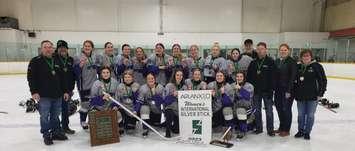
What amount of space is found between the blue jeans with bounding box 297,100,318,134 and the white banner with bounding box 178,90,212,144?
1.28m

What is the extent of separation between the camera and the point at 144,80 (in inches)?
185

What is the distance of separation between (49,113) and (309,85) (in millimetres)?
3438

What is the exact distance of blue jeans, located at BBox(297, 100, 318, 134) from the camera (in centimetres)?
364

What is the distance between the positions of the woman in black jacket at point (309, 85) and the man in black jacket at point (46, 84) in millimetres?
3145

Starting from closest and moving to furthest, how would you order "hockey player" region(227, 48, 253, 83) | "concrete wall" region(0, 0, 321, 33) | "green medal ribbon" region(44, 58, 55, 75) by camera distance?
1. "green medal ribbon" region(44, 58, 55, 75)
2. "hockey player" region(227, 48, 253, 83)
3. "concrete wall" region(0, 0, 321, 33)

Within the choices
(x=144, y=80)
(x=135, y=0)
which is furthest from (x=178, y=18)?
(x=144, y=80)

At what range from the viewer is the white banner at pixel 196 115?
3568 millimetres

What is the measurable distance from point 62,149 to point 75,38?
14470 mm

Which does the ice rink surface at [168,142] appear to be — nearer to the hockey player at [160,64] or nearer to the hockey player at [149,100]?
the hockey player at [149,100]

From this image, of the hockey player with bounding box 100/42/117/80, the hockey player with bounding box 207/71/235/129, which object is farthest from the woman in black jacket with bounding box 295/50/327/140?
Result: the hockey player with bounding box 100/42/117/80

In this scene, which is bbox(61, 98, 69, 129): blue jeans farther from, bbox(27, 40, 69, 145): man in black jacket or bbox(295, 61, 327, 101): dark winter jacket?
bbox(295, 61, 327, 101): dark winter jacket

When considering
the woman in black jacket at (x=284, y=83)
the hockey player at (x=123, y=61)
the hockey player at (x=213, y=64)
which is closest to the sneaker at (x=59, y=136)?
the hockey player at (x=123, y=61)

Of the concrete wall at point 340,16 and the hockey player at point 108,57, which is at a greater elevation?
the concrete wall at point 340,16

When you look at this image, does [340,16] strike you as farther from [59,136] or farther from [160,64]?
[59,136]
